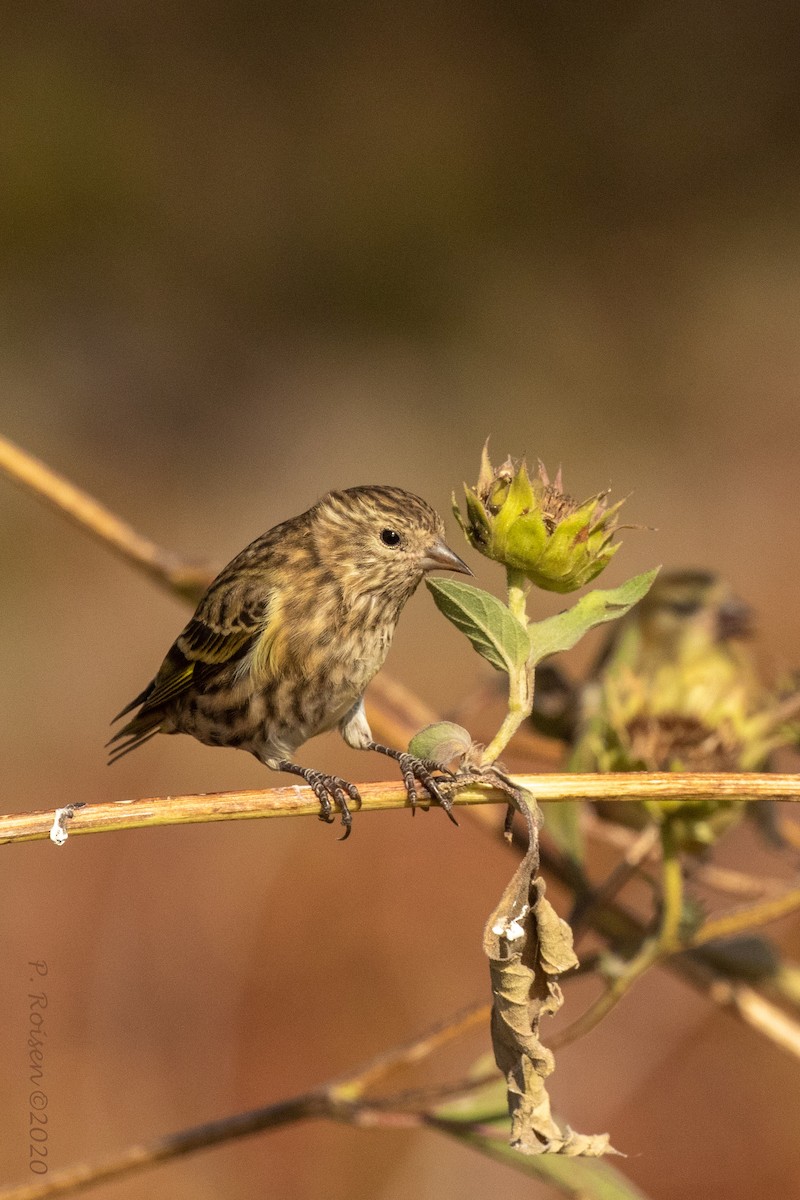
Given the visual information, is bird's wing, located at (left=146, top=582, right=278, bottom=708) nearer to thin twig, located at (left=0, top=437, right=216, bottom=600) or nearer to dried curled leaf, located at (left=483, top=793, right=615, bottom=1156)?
thin twig, located at (left=0, top=437, right=216, bottom=600)

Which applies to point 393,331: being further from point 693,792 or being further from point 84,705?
point 693,792

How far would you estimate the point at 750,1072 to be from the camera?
241 inches

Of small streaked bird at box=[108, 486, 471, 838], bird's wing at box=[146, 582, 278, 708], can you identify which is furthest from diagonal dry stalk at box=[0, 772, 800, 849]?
bird's wing at box=[146, 582, 278, 708]

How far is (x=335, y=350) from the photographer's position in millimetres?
14898

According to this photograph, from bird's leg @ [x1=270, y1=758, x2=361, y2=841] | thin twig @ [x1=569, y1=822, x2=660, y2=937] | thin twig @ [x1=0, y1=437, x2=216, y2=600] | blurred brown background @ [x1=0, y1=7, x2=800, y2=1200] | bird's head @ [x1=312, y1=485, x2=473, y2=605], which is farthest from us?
blurred brown background @ [x1=0, y1=7, x2=800, y2=1200]

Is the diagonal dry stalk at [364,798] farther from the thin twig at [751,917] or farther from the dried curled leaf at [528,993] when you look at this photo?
the thin twig at [751,917]

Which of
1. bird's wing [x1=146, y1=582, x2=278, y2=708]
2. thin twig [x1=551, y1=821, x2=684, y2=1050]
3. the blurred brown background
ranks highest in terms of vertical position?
the blurred brown background

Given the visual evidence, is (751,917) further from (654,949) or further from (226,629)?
(226,629)

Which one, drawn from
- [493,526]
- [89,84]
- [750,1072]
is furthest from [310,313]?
[493,526]

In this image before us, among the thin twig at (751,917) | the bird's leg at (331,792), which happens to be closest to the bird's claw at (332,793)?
the bird's leg at (331,792)

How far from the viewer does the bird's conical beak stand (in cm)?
300

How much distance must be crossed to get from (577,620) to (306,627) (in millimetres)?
1457

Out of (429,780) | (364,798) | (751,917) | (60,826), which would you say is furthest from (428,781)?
(751,917)

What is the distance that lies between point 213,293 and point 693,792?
14.0 metres
